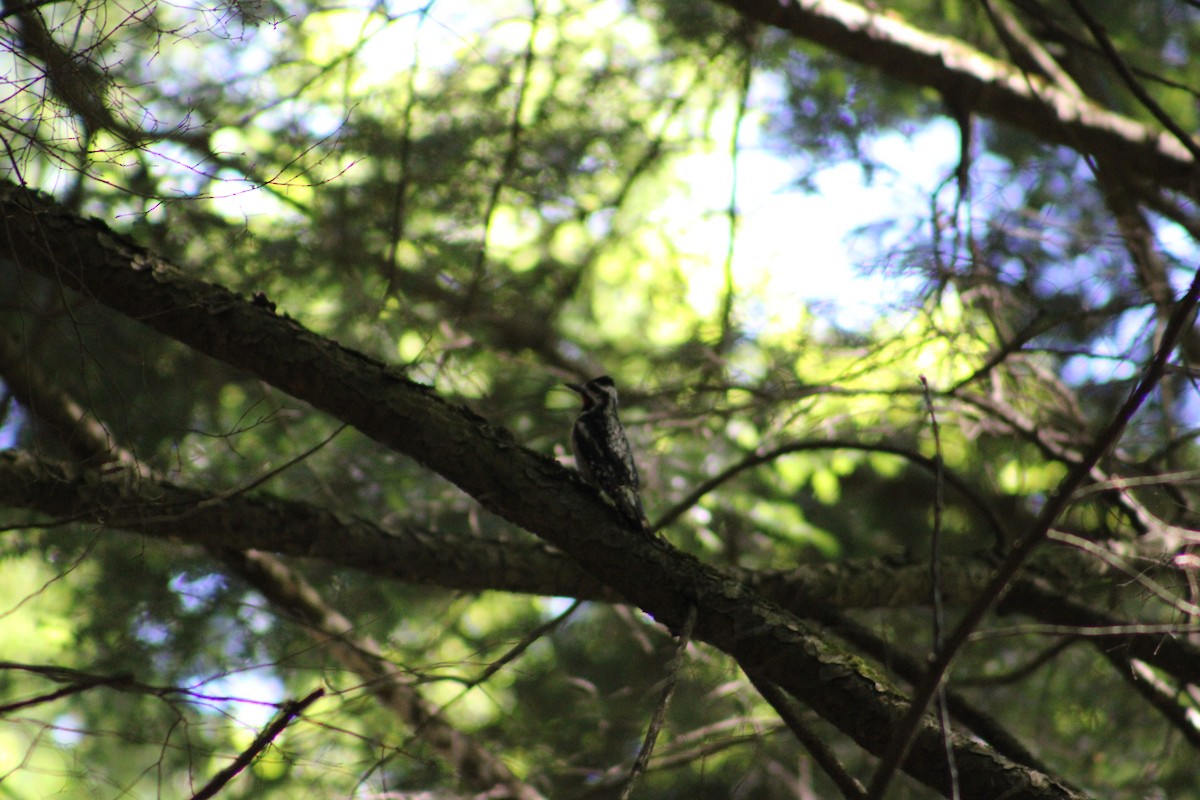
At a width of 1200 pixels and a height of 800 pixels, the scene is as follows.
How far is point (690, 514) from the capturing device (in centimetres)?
517

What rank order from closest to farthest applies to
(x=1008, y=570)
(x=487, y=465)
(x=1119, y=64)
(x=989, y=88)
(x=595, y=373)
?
1. (x=1008, y=570)
2. (x=487, y=465)
3. (x=1119, y=64)
4. (x=989, y=88)
5. (x=595, y=373)

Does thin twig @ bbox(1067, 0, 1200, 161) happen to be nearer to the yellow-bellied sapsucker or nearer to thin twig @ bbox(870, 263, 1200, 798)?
thin twig @ bbox(870, 263, 1200, 798)

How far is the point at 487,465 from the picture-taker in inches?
112

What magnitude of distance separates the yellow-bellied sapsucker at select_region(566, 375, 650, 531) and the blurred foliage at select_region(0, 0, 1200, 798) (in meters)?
0.14

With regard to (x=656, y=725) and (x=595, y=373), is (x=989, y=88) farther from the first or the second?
(x=656, y=725)

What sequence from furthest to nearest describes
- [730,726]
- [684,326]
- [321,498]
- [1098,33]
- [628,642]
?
1. [684,326]
2. [628,642]
3. [321,498]
4. [730,726]
5. [1098,33]

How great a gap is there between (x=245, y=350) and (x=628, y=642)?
3537mm

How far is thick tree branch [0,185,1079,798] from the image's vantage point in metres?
2.74

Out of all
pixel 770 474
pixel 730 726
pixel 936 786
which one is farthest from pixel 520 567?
pixel 770 474

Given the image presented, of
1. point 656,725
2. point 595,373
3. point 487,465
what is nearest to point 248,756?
point 656,725

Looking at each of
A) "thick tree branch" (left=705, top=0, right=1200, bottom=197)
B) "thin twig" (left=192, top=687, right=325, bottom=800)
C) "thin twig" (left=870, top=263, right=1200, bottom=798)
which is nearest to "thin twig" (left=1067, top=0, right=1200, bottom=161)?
"thick tree branch" (left=705, top=0, right=1200, bottom=197)

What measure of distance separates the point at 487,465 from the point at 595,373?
352 centimetres

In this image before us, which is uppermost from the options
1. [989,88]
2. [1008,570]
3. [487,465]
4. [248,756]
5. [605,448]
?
[989,88]

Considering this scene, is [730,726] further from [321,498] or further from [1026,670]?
[321,498]
